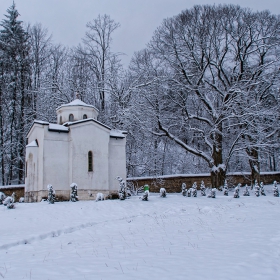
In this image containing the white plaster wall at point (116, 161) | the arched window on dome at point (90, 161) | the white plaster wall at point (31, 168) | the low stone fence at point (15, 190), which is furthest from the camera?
the low stone fence at point (15, 190)

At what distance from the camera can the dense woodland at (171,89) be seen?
24.5 metres

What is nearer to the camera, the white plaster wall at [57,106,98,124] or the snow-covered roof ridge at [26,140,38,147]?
the snow-covered roof ridge at [26,140,38,147]

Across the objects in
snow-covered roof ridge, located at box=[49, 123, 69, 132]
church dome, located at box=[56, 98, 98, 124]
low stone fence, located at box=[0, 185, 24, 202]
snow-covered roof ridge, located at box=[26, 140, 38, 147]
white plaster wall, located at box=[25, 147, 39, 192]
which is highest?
church dome, located at box=[56, 98, 98, 124]

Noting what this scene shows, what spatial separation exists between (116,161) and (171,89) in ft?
22.7

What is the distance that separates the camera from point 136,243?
8.69 meters

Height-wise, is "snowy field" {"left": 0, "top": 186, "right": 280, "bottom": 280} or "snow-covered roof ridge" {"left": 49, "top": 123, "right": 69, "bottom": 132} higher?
"snow-covered roof ridge" {"left": 49, "top": 123, "right": 69, "bottom": 132}

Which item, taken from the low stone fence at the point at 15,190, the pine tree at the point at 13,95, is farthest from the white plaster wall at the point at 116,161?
the pine tree at the point at 13,95

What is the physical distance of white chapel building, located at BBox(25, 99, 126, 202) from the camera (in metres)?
21.1

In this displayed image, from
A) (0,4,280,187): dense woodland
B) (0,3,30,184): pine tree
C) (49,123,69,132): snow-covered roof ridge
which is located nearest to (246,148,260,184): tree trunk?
(0,4,280,187): dense woodland

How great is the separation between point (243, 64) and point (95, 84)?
42.0 ft

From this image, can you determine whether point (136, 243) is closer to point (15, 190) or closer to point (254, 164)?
point (15, 190)

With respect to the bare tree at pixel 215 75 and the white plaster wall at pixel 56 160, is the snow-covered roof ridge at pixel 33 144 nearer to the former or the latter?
the white plaster wall at pixel 56 160

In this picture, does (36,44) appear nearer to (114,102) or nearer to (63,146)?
(114,102)

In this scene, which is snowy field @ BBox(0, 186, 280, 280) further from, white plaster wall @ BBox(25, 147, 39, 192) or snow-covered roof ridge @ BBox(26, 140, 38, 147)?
snow-covered roof ridge @ BBox(26, 140, 38, 147)
